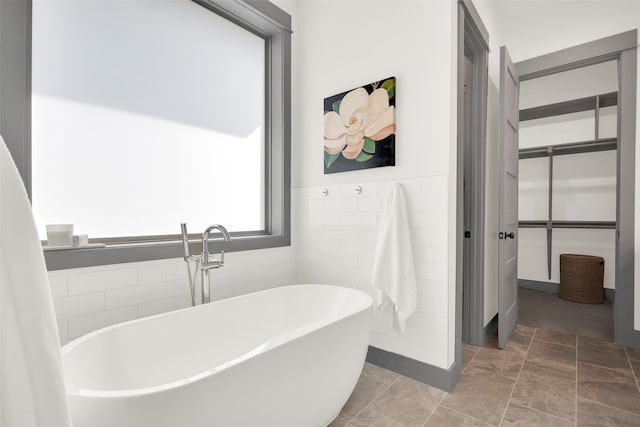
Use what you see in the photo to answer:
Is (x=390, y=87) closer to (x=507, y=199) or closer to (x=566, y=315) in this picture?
(x=507, y=199)

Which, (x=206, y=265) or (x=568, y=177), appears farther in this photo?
(x=568, y=177)

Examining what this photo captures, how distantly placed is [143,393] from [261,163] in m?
1.97

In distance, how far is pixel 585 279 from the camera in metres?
3.57

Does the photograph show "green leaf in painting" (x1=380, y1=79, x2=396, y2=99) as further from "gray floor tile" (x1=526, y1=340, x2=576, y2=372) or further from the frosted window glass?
"gray floor tile" (x1=526, y1=340, x2=576, y2=372)

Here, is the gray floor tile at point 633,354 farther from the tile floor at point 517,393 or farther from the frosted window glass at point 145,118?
the frosted window glass at point 145,118

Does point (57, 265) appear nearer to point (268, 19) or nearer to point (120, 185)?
point (120, 185)

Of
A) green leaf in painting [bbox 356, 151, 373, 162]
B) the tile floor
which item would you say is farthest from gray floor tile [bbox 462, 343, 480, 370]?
Result: green leaf in painting [bbox 356, 151, 373, 162]

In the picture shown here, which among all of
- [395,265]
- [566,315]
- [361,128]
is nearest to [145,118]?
[361,128]

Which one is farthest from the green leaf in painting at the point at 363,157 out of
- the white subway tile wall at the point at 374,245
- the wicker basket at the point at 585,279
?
the wicker basket at the point at 585,279

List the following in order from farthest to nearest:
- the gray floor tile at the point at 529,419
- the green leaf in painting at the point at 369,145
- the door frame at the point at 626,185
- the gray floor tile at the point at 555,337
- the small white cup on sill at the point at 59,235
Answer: the gray floor tile at the point at 555,337 < the door frame at the point at 626,185 < the green leaf in painting at the point at 369,145 < the gray floor tile at the point at 529,419 < the small white cup on sill at the point at 59,235

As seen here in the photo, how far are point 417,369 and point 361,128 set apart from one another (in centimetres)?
160

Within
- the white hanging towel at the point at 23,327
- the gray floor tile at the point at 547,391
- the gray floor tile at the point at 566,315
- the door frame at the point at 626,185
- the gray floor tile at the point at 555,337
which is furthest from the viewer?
the gray floor tile at the point at 566,315

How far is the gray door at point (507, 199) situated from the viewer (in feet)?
7.83

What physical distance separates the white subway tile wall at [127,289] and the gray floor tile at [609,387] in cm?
216
